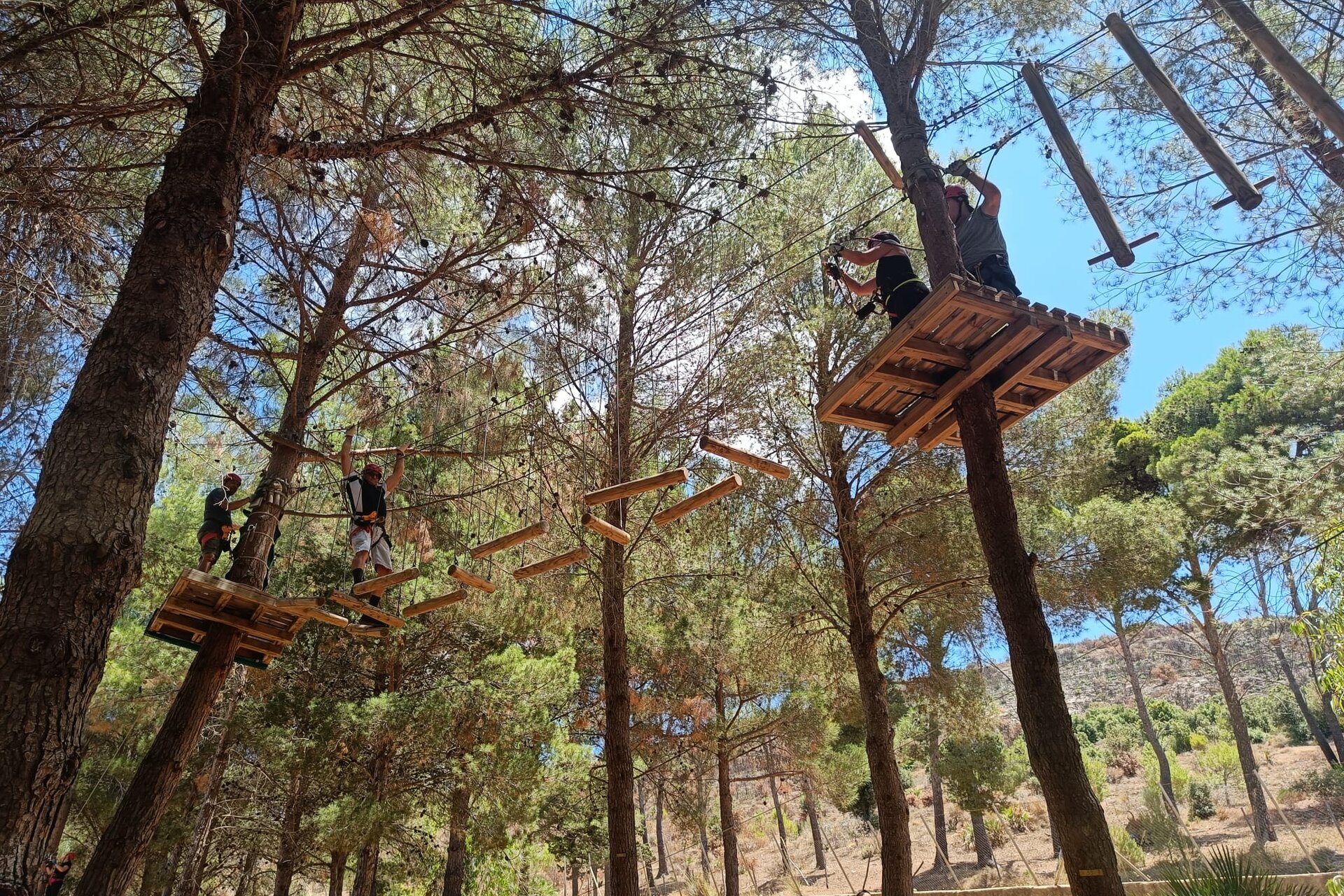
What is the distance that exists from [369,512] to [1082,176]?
5.14 metres

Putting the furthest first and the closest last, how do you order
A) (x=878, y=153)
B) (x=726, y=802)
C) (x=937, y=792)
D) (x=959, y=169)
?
(x=937, y=792)
(x=726, y=802)
(x=878, y=153)
(x=959, y=169)

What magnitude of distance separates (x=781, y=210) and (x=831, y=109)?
1350 millimetres

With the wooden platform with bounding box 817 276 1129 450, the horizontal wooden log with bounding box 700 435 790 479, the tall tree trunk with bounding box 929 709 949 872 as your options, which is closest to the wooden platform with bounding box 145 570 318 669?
the horizontal wooden log with bounding box 700 435 790 479

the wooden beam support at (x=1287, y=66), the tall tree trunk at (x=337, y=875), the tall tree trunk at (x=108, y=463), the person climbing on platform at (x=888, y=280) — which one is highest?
the wooden beam support at (x=1287, y=66)

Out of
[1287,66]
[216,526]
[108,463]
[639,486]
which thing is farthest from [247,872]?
[1287,66]

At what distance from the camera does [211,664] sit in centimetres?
503

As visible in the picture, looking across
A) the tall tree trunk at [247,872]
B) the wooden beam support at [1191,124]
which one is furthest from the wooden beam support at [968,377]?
the tall tree trunk at [247,872]

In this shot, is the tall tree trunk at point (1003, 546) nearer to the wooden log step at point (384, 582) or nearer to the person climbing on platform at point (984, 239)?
the person climbing on platform at point (984, 239)

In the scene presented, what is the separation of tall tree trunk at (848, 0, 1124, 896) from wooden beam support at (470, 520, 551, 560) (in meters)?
2.34

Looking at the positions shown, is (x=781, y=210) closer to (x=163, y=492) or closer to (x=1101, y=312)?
(x=1101, y=312)

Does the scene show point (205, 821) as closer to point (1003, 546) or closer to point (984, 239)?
point (1003, 546)

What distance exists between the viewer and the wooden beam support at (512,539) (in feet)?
13.6

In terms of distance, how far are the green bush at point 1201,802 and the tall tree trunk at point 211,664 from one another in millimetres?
18483

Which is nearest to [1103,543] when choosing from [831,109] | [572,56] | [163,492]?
[831,109]
